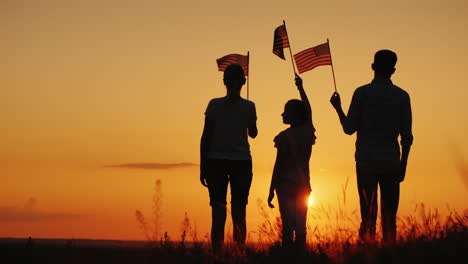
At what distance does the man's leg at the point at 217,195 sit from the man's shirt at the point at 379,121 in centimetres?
155

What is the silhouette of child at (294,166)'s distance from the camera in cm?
1063

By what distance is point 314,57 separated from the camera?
1409 centimetres

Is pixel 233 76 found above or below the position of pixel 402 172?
above

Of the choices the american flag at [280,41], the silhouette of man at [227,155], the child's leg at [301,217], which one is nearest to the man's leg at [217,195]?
the silhouette of man at [227,155]

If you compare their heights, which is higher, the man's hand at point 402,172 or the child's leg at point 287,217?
the man's hand at point 402,172

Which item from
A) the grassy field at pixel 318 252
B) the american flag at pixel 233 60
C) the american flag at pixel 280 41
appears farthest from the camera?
the american flag at pixel 280 41

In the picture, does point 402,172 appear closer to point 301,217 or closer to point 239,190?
point 301,217

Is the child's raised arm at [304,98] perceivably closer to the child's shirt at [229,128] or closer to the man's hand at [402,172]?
the child's shirt at [229,128]

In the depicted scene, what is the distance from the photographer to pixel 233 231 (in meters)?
10.3

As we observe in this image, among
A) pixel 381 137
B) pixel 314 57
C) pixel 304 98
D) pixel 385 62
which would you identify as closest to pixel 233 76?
pixel 304 98

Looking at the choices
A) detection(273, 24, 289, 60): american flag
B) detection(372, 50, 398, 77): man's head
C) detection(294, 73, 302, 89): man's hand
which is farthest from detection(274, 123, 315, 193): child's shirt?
detection(273, 24, 289, 60): american flag

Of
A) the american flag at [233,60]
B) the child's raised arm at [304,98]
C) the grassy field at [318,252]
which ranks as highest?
the american flag at [233,60]

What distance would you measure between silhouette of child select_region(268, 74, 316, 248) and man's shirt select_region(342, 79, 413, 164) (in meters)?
0.90

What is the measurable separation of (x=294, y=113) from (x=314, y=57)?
3.61m
